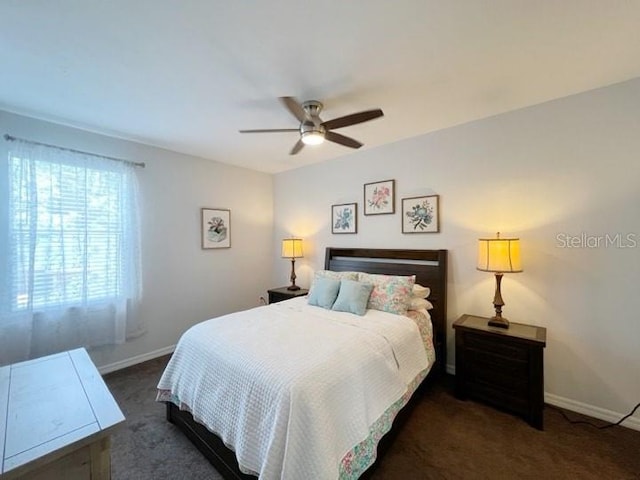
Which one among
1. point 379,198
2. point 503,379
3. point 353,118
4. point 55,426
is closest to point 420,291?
point 503,379

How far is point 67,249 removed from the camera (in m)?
2.70

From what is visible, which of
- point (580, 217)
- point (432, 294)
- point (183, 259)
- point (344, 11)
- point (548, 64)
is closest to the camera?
point (344, 11)

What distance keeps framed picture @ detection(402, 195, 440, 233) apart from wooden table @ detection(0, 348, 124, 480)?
2924mm

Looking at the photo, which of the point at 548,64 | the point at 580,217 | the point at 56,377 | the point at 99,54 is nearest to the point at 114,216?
the point at 99,54

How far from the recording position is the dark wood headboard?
285 cm

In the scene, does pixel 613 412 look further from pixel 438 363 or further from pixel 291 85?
pixel 291 85

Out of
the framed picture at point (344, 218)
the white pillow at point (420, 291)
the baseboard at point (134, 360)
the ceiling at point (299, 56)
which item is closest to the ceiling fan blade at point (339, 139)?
the ceiling at point (299, 56)

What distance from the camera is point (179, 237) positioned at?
11.8 ft

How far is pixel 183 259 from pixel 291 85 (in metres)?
2.66

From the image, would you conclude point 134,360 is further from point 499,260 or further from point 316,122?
point 499,260

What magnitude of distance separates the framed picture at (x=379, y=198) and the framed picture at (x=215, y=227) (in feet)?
6.76

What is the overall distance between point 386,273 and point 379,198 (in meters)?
0.94

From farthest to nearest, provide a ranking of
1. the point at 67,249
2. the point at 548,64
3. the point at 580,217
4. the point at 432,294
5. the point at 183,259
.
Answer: the point at 183,259, the point at 432,294, the point at 67,249, the point at 580,217, the point at 548,64

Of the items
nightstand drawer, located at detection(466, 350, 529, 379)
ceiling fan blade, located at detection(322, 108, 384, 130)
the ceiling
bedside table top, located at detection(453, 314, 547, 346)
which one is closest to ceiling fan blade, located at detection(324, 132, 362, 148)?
ceiling fan blade, located at detection(322, 108, 384, 130)
